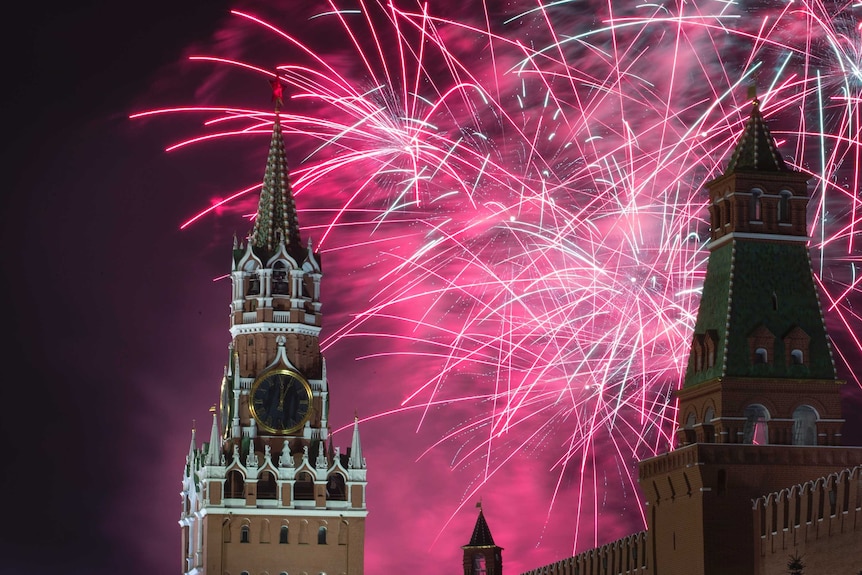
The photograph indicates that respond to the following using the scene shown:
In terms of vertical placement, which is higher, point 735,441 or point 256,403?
point 256,403

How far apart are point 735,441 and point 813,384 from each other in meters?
3.54

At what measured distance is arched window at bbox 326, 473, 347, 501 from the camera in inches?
5389

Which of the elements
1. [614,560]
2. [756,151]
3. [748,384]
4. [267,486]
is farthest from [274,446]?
[748,384]

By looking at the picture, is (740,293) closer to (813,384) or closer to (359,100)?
(813,384)

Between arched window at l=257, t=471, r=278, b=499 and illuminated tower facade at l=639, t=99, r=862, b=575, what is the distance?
58.1 meters

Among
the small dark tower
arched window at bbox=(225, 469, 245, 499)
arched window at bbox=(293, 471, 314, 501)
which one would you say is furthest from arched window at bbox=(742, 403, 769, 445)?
arched window at bbox=(225, 469, 245, 499)

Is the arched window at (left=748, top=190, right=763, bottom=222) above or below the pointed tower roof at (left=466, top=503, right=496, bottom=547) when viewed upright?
above

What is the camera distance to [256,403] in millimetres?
136500

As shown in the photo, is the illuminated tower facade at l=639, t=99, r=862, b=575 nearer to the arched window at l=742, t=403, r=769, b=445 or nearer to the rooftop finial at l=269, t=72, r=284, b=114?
the arched window at l=742, t=403, r=769, b=445

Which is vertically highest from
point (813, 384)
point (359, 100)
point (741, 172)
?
point (359, 100)

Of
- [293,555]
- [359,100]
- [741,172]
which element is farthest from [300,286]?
[741,172]

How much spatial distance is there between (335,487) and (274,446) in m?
4.68

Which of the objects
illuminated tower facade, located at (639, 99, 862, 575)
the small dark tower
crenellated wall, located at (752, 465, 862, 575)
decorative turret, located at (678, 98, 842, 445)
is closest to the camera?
crenellated wall, located at (752, 465, 862, 575)

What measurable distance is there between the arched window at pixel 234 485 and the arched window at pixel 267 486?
116 cm
